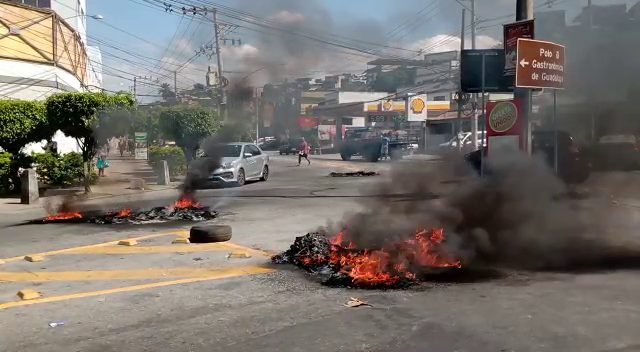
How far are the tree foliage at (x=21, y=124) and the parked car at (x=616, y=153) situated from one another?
15.4m

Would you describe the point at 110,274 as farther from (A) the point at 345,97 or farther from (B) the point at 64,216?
(A) the point at 345,97

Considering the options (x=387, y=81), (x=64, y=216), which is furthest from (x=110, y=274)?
(x=387, y=81)

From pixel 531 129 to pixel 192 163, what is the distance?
11911 mm

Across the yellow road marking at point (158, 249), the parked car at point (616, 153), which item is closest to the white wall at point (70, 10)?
the yellow road marking at point (158, 249)

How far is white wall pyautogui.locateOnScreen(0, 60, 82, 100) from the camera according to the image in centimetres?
2312

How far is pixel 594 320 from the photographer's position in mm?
4730

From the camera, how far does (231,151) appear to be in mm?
18656

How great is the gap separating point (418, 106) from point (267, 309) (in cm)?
3569

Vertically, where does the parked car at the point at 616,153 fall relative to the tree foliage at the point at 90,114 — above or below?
below

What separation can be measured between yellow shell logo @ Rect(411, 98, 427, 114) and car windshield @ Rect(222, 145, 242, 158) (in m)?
22.3

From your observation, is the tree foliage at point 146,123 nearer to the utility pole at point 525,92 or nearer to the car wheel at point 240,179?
the car wheel at point 240,179

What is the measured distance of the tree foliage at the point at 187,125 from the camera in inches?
733

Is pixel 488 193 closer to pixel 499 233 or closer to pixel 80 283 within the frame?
pixel 499 233

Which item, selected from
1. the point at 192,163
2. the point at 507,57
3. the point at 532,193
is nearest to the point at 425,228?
the point at 532,193
